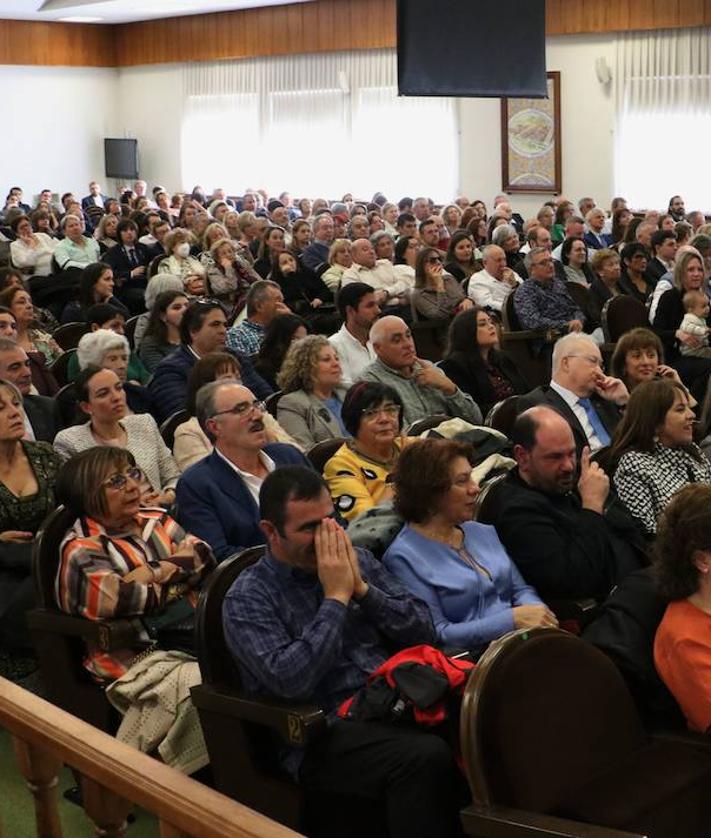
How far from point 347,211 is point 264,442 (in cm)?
1069

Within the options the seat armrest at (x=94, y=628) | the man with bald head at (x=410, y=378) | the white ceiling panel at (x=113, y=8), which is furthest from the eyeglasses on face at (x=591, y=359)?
the white ceiling panel at (x=113, y=8)

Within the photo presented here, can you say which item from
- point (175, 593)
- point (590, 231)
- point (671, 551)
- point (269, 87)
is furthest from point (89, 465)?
point (269, 87)

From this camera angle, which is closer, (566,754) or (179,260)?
(566,754)

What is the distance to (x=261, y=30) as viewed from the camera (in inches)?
784

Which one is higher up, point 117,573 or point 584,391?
point 584,391

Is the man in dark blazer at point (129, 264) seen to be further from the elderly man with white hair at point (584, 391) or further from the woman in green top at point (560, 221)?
the elderly man with white hair at point (584, 391)

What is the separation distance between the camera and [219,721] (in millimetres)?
2730

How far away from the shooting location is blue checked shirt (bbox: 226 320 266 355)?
6.80m

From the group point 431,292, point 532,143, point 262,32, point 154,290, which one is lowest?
point 431,292

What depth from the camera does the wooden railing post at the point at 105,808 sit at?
186 centimetres

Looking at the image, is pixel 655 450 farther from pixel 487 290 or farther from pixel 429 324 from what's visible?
pixel 487 290

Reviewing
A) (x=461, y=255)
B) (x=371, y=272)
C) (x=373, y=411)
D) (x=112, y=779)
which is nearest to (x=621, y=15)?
(x=461, y=255)

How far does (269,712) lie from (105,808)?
2.49 feet

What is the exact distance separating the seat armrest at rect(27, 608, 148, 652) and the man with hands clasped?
52cm
